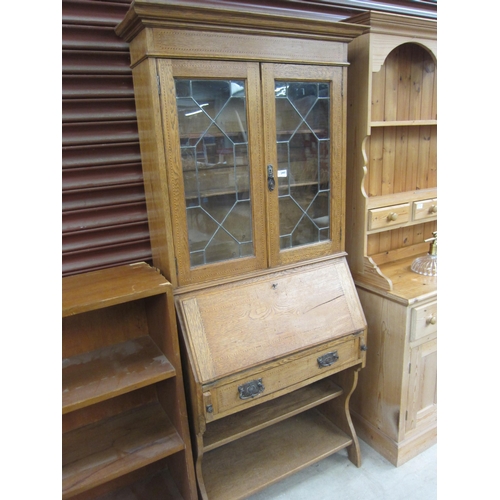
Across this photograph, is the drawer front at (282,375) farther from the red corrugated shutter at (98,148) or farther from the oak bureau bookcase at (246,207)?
the red corrugated shutter at (98,148)

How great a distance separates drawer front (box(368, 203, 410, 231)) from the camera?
6.30 feet

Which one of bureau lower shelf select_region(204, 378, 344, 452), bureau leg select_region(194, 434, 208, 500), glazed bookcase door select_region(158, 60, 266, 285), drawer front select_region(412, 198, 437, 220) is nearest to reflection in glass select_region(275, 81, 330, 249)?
glazed bookcase door select_region(158, 60, 266, 285)

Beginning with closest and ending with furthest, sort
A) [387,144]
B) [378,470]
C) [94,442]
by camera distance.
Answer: [94,442] → [378,470] → [387,144]

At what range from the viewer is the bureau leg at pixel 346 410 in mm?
1901

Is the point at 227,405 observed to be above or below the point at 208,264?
below

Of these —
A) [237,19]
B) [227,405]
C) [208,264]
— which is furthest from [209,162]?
[227,405]

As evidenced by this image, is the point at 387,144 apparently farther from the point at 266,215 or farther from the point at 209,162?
A: the point at 209,162

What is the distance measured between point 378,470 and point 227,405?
0.96 m

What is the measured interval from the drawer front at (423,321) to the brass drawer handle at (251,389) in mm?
759

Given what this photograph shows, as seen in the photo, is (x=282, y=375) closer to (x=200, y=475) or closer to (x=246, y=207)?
(x=200, y=475)

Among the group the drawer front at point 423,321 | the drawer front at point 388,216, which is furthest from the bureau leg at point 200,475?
the drawer front at point 388,216

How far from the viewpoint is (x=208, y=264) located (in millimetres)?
1559

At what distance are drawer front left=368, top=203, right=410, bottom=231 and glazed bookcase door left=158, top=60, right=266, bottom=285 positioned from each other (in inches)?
24.0

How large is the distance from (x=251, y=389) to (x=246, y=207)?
28.5 inches
